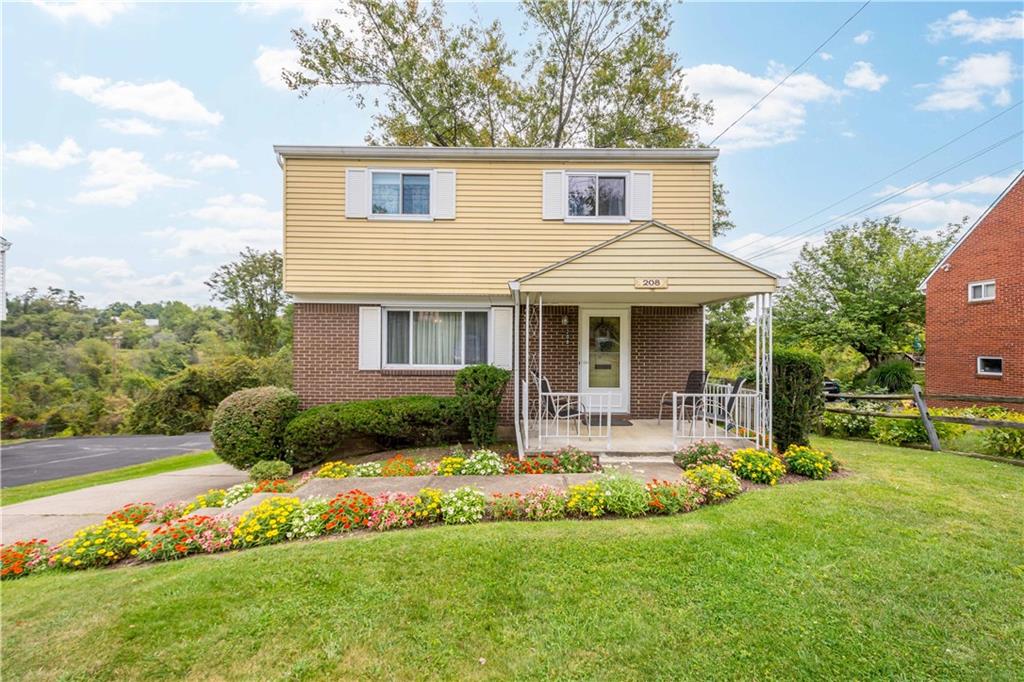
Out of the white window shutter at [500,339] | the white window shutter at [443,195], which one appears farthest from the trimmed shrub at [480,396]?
the white window shutter at [443,195]

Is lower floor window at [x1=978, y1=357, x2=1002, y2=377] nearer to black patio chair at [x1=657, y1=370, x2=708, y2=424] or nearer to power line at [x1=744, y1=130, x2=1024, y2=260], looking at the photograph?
power line at [x1=744, y1=130, x2=1024, y2=260]

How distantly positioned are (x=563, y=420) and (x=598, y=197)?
5179 mm

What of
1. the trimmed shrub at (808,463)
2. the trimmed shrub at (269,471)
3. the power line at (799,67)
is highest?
the power line at (799,67)

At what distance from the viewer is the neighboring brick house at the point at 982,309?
47.2 feet

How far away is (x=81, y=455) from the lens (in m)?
15.2

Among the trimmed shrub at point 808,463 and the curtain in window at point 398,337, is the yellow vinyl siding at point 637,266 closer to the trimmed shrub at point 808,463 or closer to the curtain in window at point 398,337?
the trimmed shrub at point 808,463

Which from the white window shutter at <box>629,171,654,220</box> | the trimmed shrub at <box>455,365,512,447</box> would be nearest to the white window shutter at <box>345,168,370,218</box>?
the trimmed shrub at <box>455,365,512,447</box>

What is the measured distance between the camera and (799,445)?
7242 millimetres

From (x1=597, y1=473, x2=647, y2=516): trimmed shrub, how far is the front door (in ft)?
16.1

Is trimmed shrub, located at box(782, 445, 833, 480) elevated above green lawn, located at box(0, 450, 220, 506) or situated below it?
above

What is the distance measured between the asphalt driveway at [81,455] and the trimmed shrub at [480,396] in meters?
12.3

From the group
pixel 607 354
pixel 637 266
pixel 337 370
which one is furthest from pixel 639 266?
pixel 337 370

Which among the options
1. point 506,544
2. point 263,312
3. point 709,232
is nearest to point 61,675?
point 506,544

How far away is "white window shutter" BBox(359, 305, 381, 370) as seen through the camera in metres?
9.61
